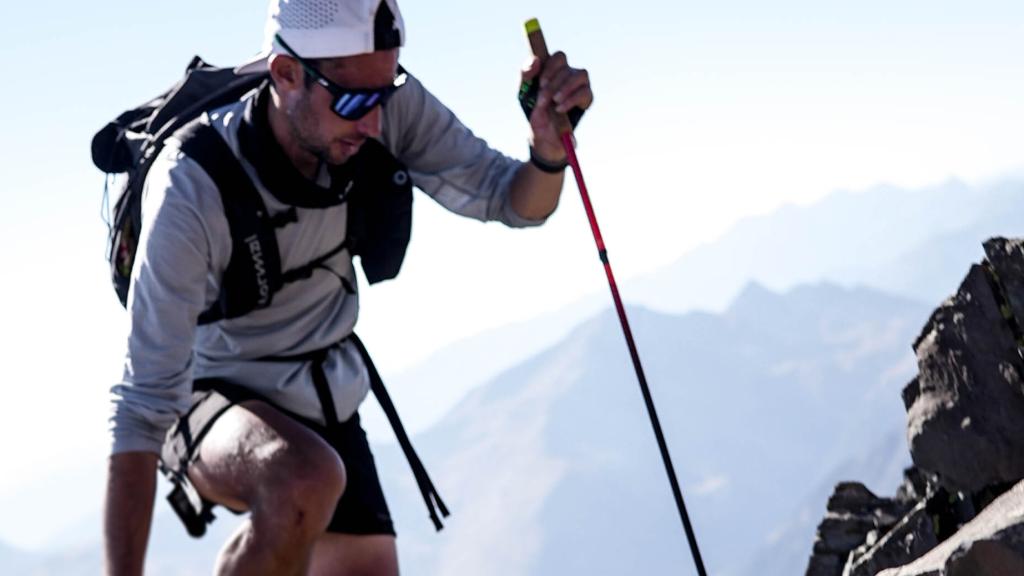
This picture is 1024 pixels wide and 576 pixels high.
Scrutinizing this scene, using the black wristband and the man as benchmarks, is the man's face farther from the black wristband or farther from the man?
the black wristband

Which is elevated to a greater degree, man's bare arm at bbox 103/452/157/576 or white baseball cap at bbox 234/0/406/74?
white baseball cap at bbox 234/0/406/74

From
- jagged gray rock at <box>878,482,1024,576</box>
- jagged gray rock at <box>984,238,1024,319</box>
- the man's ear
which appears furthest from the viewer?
jagged gray rock at <box>984,238,1024,319</box>

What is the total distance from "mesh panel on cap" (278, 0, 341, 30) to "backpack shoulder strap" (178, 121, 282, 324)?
1.98 feet

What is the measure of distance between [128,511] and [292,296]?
4.81 ft

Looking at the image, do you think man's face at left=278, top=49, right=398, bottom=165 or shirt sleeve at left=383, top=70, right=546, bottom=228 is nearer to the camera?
man's face at left=278, top=49, right=398, bottom=165

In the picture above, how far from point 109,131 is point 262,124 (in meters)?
0.94

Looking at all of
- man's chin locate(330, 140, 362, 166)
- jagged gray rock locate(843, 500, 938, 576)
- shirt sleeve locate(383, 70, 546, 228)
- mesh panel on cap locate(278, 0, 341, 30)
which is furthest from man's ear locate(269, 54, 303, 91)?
jagged gray rock locate(843, 500, 938, 576)

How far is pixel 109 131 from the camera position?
614 centimetres

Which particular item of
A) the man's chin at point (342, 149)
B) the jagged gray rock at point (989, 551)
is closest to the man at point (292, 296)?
the man's chin at point (342, 149)

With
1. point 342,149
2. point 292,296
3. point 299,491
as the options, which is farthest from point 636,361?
point 299,491

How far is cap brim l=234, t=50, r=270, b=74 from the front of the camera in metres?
6.26

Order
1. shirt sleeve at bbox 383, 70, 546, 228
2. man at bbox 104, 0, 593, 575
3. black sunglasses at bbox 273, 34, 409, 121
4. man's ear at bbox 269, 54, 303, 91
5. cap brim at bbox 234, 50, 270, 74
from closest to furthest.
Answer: man at bbox 104, 0, 593, 575 → black sunglasses at bbox 273, 34, 409, 121 → man's ear at bbox 269, 54, 303, 91 → cap brim at bbox 234, 50, 270, 74 → shirt sleeve at bbox 383, 70, 546, 228

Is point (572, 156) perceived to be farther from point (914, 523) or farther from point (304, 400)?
point (914, 523)

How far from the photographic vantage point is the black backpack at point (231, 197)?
5.50 meters
